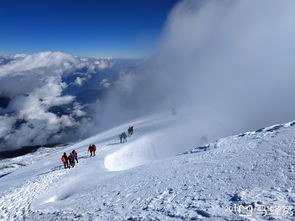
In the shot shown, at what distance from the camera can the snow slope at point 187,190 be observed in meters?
11.2

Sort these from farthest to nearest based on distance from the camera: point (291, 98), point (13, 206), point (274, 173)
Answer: point (291, 98), point (13, 206), point (274, 173)

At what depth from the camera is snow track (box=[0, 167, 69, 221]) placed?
17391mm

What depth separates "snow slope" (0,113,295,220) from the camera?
11.2 m

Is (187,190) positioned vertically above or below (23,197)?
below

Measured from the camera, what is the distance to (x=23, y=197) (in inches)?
825

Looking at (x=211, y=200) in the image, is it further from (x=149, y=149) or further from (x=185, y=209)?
(x=149, y=149)

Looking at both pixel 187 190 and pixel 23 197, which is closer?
pixel 187 190

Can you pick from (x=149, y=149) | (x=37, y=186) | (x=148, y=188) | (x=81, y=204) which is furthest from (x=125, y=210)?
(x=149, y=149)

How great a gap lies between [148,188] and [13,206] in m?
11.7

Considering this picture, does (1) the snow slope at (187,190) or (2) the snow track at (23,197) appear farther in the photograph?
(2) the snow track at (23,197)

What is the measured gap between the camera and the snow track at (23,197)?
17391mm

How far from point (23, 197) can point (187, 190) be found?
1544 centimetres

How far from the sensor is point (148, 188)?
52.1 feet

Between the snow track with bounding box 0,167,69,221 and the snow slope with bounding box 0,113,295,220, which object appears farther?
the snow track with bounding box 0,167,69,221
